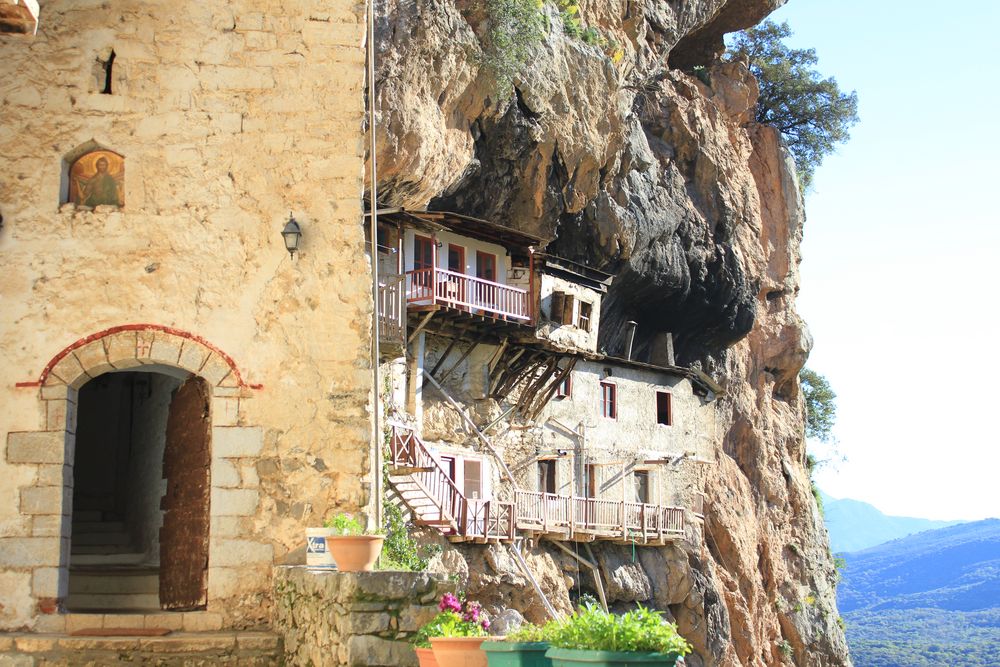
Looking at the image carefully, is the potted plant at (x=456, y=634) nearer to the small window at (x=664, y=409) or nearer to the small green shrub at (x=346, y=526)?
the small green shrub at (x=346, y=526)

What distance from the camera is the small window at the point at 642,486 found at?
117ft

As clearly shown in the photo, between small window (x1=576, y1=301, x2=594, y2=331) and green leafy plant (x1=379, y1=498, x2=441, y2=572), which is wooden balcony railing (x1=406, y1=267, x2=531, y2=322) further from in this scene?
green leafy plant (x1=379, y1=498, x2=441, y2=572)

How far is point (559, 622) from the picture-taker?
779cm

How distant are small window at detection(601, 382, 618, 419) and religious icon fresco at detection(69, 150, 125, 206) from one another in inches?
951

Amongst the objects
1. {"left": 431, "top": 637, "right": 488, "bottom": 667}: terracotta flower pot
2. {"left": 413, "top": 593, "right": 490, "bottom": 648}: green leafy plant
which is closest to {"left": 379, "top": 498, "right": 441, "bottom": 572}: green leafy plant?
{"left": 413, "top": 593, "right": 490, "bottom": 648}: green leafy plant

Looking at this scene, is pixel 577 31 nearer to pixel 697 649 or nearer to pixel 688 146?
pixel 688 146

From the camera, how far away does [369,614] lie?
31.7ft

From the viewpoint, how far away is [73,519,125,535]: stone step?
1471 cm

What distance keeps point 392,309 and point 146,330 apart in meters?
15.3

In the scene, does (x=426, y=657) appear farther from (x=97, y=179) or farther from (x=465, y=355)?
(x=465, y=355)

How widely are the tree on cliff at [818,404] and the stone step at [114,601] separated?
43.1 metres

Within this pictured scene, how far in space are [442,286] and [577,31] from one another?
7.96 m

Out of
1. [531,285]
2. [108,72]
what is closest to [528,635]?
[108,72]

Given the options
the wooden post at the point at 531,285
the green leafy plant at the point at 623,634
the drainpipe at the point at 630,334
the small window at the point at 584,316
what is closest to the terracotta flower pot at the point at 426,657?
the green leafy plant at the point at 623,634
